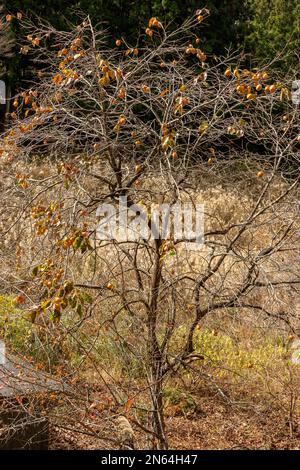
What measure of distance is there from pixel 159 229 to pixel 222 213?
5732 millimetres

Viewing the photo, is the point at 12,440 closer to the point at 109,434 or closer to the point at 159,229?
the point at 109,434

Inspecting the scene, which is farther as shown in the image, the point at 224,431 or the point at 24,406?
the point at 224,431

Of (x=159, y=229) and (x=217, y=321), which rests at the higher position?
(x=159, y=229)

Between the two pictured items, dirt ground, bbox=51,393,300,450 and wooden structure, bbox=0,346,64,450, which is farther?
dirt ground, bbox=51,393,300,450

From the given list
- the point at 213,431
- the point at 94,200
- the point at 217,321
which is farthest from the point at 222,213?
the point at 94,200

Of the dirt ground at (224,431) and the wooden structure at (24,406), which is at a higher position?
the wooden structure at (24,406)

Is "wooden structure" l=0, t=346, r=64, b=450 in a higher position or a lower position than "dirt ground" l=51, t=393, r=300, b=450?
higher

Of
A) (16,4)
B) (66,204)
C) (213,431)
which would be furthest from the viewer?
(16,4)

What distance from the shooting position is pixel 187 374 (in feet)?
20.3

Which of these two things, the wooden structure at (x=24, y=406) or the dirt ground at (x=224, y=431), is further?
the dirt ground at (x=224, y=431)

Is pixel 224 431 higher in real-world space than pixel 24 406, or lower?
lower

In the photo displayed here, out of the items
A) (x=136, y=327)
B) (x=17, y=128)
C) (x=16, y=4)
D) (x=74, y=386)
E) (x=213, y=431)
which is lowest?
(x=213, y=431)

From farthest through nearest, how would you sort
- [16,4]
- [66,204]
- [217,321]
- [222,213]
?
1. [16,4]
2. [222,213]
3. [217,321]
4. [66,204]
